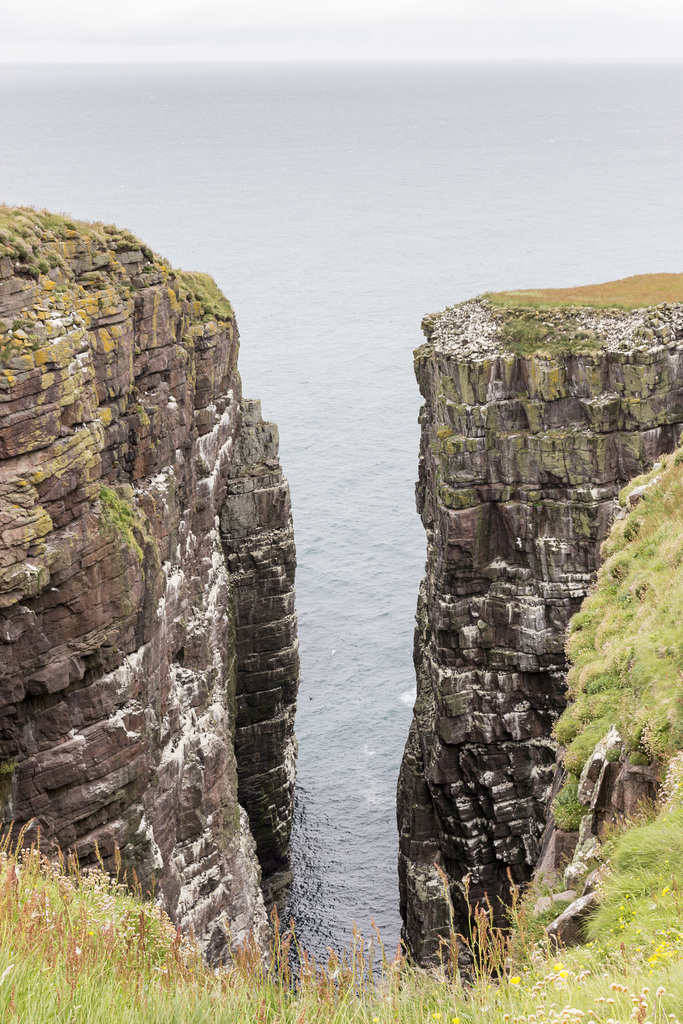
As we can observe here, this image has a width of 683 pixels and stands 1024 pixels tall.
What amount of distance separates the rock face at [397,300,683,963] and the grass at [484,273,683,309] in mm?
1982

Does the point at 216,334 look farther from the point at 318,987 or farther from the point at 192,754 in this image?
the point at 318,987

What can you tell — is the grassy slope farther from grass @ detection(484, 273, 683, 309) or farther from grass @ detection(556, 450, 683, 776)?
grass @ detection(484, 273, 683, 309)

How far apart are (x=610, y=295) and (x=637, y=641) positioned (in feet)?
155

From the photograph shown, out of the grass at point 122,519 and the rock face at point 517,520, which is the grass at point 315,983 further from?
the rock face at point 517,520

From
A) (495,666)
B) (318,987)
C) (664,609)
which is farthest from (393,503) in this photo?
(318,987)

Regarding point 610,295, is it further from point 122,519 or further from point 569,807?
point 569,807

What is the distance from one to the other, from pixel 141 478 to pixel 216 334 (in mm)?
12828

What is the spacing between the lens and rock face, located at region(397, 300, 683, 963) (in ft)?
214

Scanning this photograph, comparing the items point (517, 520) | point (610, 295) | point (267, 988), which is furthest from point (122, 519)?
point (610, 295)

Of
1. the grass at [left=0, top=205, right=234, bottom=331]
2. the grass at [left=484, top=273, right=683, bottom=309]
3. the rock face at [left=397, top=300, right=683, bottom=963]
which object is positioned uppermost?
the grass at [left=0, top=205, right=234, bottom=331]

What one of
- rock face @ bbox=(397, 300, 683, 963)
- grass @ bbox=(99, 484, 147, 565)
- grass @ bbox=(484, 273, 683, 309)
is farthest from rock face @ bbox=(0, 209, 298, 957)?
grass @ bbox=(484, 273, 683, 309)

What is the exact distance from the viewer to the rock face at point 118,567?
123 feet

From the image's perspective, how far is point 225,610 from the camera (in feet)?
207

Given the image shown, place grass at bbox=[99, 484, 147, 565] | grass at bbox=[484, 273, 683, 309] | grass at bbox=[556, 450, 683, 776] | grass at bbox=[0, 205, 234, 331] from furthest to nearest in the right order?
grass at bbox=[484, 273, 683, 309] → grass at bbox=[99, 484, 147, 565] → grass at bbox=[0, 205, 234, 331] → grass at bbox=[556, 450, 683, 776]
